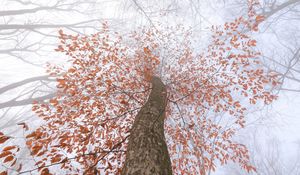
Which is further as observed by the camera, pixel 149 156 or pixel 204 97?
pixel 204 97

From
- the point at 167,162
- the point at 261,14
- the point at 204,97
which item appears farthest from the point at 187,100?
the point at 261,14

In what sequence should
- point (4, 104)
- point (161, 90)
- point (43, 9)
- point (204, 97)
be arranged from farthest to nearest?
point (43, 9) → point (4, 104) → point (204, 97) → point (161, 90)

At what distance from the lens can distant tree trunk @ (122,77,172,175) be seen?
7.37ft

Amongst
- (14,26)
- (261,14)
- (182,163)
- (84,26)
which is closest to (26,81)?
(14,26)

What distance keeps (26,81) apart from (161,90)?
10.2 m

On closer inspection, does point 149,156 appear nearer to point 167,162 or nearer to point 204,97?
point 167,162

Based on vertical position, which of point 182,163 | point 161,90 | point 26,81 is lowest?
point 182,163

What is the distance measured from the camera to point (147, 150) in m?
2.52

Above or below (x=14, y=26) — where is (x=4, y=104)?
below

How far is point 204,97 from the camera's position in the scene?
712 cm

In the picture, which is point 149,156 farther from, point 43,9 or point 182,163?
point 43,9

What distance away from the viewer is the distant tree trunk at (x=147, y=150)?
2246 mm

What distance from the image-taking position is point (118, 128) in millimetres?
5820

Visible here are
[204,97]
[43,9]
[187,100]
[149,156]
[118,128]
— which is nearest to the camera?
[149,156]
